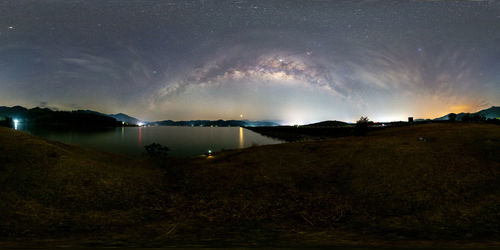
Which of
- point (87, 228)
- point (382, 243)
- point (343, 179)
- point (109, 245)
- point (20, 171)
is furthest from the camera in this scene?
point (343, 179)

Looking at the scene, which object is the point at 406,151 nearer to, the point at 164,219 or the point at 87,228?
the point at 164,219

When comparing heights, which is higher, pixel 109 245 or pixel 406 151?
pixel 406 151

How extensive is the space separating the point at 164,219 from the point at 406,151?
17612 millimetres

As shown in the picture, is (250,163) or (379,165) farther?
(250,163)

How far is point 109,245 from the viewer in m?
5.99

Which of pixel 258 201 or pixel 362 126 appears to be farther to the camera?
pixel 362 126

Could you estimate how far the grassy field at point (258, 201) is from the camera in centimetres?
700

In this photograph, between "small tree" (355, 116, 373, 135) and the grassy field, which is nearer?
the grassy field

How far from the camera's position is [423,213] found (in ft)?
29.0

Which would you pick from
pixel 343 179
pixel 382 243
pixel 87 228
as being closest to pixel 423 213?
pixel 382 243

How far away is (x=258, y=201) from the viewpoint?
34.4 feet

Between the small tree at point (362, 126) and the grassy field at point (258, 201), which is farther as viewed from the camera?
the small tree at point (362, 126)

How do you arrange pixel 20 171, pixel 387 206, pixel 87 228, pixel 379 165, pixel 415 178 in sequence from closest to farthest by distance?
pixel 87 228
pixel 387 206
pixel 20 171
pixel 415 178
pixel 379 165

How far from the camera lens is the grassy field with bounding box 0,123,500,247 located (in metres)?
7.00
